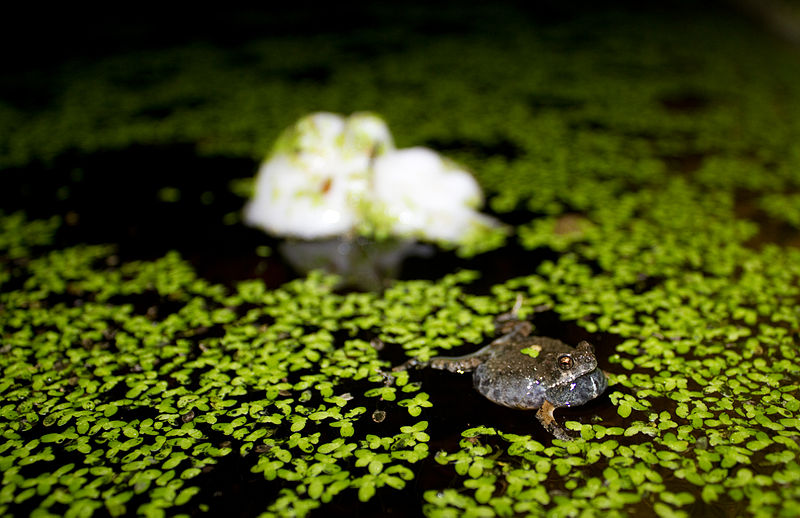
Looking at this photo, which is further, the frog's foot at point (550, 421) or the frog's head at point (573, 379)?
the frog's head at point (573, 379)

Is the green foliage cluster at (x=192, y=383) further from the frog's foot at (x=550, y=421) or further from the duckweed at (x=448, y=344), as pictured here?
the frog's foot at (x=550, y=421)

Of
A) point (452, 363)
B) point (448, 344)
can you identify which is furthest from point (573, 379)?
point (448, 344)

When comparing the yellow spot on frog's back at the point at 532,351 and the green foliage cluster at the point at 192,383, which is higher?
the yellow spot on frog's back at the point at 532,351

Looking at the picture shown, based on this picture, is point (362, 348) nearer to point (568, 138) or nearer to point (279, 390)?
point (279, 390)

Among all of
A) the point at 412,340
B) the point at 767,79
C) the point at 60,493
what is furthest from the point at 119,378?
the point at 767,79

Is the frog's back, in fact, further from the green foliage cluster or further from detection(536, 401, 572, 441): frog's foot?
the green foliage cluster

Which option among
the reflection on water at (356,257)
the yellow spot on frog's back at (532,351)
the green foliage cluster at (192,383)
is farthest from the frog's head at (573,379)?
the reflection on water at (356,257)

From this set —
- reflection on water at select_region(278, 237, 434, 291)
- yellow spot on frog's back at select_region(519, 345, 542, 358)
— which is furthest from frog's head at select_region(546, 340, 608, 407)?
reflection on water at select_region(278, 237, 434, 291)

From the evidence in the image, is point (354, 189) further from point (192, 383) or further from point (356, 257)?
point (192, 383)
